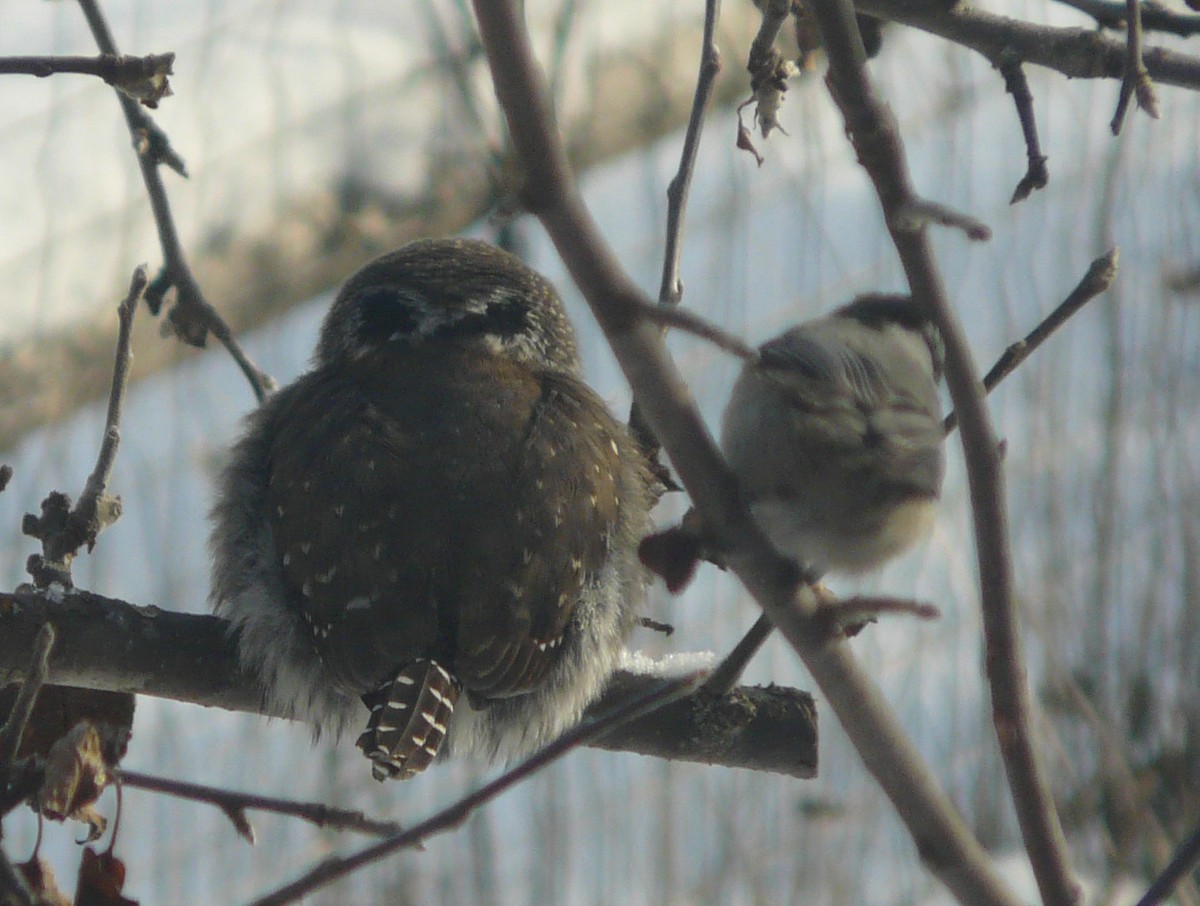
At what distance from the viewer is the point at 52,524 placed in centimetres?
163

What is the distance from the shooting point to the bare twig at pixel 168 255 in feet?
6.02

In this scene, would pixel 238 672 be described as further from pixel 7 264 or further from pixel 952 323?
pixel 7 264

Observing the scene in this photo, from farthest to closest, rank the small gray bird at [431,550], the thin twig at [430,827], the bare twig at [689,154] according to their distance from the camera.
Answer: the small gray bird at [431,550], the bare twig at [689,154], the thin twig at [430,827]

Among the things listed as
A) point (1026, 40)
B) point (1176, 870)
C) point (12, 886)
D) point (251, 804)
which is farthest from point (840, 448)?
point (1026, 40)

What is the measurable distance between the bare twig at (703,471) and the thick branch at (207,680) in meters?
0.87

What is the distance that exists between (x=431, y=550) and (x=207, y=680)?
32 centimetres

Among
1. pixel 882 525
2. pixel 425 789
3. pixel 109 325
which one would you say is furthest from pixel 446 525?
pixel 109 325

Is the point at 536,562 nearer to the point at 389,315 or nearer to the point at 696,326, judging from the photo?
the point at 389,315

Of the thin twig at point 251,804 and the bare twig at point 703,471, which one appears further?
the thin twig at point 251,804

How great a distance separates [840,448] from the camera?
3.61ft

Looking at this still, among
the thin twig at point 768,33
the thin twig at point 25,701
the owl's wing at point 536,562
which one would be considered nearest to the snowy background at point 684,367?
the owl's wing at point 536,562

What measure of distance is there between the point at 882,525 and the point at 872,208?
311 centimetres

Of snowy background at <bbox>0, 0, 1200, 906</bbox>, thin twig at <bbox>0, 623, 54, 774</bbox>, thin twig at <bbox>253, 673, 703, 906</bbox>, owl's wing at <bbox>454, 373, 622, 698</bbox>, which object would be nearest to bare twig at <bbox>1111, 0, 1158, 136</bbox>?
thin twig at <bbox>253, 673, 703, 906</bbox>

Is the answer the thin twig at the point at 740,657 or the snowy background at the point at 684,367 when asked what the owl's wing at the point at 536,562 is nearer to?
the thin twig at the point at 740,657
